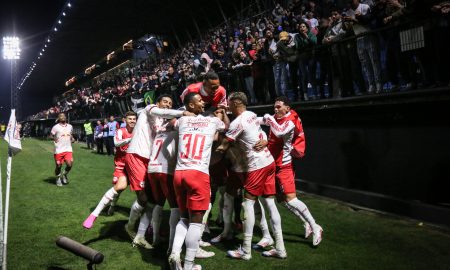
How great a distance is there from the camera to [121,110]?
2380cm

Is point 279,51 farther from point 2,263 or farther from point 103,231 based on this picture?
point 2,263

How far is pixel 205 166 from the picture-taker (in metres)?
4.77

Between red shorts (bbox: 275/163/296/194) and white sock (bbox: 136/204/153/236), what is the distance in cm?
213

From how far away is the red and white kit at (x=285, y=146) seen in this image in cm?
600

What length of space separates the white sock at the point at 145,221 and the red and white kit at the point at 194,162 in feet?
4.68

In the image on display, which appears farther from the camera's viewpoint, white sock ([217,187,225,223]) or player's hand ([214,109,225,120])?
white sock ([217,187,225,223])

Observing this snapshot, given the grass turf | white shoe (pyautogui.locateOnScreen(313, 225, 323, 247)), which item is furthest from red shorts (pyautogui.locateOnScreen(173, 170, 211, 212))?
white shoe (pyautogui.locateOnScreen(313, 225, 323, 247))

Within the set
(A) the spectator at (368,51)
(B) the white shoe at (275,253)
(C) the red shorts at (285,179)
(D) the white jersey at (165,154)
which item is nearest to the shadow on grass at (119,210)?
(D) the white jersey at (165,154)

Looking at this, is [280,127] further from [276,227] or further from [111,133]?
[111,133]

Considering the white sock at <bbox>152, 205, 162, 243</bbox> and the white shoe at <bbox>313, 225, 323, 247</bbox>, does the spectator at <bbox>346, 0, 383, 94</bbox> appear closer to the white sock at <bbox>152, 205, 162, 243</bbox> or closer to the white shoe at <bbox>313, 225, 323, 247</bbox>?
the white shoe at <bbox>313, 225, 323, 247</bbox>

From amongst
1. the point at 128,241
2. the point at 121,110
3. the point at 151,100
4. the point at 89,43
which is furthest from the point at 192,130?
the point at 89,43

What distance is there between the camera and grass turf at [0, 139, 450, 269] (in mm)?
5340

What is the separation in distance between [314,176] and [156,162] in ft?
19.0

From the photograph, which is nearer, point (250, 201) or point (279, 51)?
point (250, 201)
